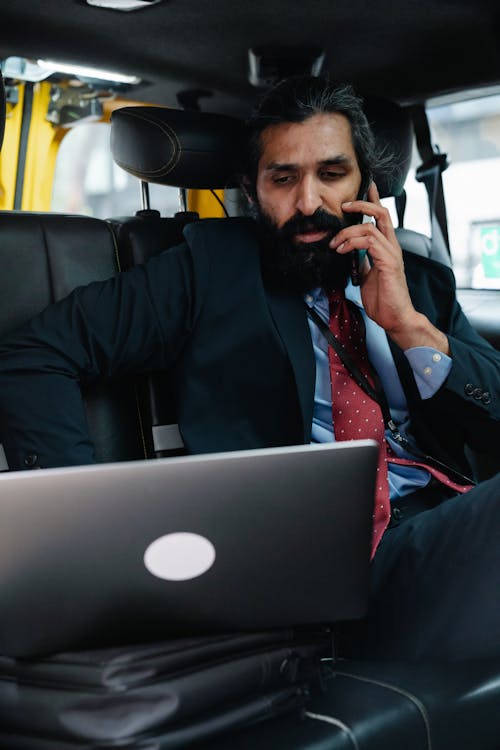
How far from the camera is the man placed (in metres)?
1.61

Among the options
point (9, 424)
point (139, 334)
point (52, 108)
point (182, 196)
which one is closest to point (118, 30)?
point (182, 196)

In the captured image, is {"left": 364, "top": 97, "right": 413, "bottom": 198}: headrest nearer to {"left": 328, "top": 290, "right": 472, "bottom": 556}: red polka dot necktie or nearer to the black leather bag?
{"left": 328, "top": 290, "right": 472, "bottom": 556}: red polka dot necktie

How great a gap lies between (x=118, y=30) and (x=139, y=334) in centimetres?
85

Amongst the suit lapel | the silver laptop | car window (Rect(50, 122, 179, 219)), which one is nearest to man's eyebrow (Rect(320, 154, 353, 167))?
the suit lapel

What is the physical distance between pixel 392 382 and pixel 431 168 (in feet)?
3.41

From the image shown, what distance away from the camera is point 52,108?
14.4 ft

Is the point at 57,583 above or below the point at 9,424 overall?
below

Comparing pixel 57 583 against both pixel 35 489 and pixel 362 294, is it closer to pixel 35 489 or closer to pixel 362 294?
pixel 35 489

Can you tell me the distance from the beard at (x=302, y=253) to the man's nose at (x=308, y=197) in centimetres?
1

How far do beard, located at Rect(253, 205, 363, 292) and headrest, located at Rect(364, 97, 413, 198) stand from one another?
0.33 meters

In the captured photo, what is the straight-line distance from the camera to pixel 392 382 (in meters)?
1.78

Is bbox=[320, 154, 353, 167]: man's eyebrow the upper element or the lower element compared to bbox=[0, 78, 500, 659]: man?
upper

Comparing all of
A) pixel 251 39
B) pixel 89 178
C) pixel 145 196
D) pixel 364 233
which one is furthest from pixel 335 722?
pixel 89 178

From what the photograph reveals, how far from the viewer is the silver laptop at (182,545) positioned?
910 mm
